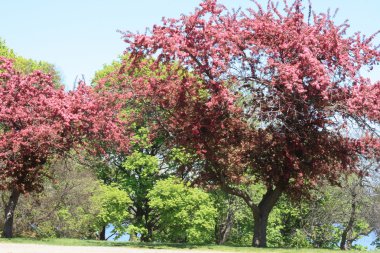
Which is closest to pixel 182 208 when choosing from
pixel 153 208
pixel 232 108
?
pixel 153 208

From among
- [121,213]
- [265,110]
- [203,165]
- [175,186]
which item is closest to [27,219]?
[121,213]

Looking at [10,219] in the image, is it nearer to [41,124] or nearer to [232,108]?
[41,124]

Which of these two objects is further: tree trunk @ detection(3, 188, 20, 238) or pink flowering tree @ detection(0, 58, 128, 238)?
tree trunk @ detection(3, 188, 20, 238)

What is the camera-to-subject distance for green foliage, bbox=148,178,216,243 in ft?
117

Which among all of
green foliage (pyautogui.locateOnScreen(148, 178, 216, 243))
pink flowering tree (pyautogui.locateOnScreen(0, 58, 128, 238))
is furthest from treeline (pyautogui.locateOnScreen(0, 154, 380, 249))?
pink flowering tree (pyautogui.locateOnScreen(0, 58, 128, 238))

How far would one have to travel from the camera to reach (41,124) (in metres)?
20.1

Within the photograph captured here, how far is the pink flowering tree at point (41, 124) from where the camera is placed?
64.9ft

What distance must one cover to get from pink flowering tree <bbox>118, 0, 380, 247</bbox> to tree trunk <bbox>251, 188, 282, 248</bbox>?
792 millimetres

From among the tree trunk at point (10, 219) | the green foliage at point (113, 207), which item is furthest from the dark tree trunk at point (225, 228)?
the tree trunk at point (10, 219)

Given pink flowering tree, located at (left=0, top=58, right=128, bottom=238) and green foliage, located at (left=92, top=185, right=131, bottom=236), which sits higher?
pink flowering tree, located at (left=0, top=58, right=128, bottom=238)

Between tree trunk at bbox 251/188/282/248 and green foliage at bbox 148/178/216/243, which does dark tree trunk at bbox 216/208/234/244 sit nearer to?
green foliage at bbox 148/178/216/243

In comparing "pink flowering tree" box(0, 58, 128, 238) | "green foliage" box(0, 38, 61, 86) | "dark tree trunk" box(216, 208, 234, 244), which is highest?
"green foliage" box(0, 38, 61, 86)

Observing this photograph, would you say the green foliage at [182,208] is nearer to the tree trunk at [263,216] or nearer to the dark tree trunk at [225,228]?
the dark tree trunk at [225,228]

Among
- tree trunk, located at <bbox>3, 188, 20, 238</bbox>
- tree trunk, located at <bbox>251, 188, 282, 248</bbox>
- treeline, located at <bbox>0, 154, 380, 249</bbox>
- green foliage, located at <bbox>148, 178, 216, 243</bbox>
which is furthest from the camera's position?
green foliage, located at <bbox>148, 178, 216, 243</bbox>
